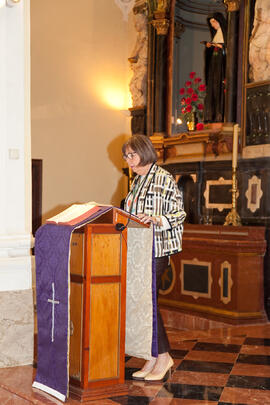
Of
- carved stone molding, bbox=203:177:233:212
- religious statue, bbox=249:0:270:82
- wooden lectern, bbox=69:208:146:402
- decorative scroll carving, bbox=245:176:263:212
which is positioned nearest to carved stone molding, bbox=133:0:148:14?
religious statue, bbox=249:0:270:82

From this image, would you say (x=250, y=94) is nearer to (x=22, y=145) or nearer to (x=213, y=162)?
(x=213, y=162)

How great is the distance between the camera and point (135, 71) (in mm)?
9055

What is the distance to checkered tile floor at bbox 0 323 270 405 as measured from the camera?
339 centimetres

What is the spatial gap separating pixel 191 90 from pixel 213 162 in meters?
1.12

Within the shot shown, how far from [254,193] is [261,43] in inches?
65.1

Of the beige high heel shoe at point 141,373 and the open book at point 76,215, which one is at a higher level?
the open book at point 76,215

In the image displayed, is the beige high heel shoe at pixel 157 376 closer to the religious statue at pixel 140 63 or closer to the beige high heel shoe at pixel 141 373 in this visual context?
the beige high heel shoe at pixel 141 373

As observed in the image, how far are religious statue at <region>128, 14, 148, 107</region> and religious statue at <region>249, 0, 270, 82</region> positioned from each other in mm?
2300

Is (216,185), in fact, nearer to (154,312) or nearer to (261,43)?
(261,43)

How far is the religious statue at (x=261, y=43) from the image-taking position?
677 centimetres

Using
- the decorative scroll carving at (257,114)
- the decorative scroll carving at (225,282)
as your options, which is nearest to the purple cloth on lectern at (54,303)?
the decorative scroll carving at (225,282)

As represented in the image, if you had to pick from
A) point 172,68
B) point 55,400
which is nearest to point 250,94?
point 172,68

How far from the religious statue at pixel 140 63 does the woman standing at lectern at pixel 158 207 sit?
527 cm

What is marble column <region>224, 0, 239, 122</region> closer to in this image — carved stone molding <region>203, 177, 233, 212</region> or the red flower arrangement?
the red flower arrangement
